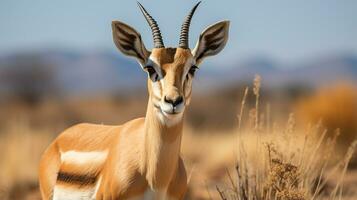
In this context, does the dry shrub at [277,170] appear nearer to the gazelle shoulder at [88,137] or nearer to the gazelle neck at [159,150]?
the gazelle neck at [159,150]

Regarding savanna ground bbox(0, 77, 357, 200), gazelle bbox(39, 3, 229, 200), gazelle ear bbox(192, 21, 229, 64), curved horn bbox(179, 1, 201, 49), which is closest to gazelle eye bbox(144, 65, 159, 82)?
gazelle bbox(39, 3, 229, 200)

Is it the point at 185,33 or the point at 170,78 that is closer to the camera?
the point at 170,78

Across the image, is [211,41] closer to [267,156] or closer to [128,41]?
[128,41]

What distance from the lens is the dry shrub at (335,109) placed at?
23.2 m

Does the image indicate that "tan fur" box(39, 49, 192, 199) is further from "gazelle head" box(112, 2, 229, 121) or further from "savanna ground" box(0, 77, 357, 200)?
"savanna ground" box(0, 77, 357, 200)

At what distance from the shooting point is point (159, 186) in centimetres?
791

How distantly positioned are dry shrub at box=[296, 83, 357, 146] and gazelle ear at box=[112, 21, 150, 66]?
50.0 ft

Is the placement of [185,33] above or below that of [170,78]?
above

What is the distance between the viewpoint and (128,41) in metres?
8.38

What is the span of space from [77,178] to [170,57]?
6.23 feet

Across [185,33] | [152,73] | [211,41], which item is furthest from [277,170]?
[152,73]

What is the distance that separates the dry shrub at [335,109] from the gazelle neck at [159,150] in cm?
1531

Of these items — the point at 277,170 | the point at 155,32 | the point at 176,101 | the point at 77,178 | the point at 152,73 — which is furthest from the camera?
the point at 277,170

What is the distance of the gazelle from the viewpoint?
777 cm
